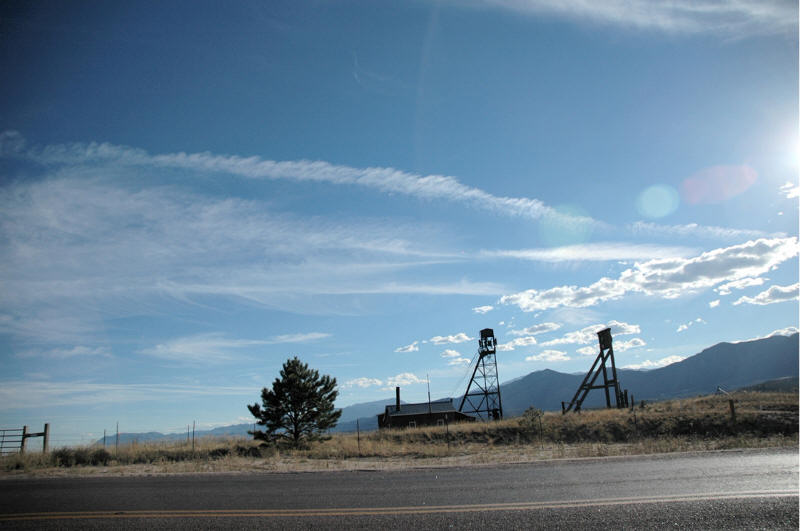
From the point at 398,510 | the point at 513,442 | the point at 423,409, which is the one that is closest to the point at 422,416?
the point at 423,409

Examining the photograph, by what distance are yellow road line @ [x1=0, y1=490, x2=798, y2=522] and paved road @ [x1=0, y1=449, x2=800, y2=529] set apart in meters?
0.02

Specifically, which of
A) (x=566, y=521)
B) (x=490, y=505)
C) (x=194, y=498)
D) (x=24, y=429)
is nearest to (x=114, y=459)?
(x=24, y=429)

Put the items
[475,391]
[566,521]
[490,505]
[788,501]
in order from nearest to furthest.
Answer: [566,521] → [788,501] → [490,505] → [475,391]

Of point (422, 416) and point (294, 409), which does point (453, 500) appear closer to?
point (294, 409)

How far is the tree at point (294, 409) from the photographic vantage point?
29.5m

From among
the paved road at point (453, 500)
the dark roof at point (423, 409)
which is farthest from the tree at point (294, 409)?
the dark roof at point (423, 409)

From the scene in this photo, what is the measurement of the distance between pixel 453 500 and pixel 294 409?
75.7 feet

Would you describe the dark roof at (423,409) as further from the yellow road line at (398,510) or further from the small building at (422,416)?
the yellow road line at (398,510)

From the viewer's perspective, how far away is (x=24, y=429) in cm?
2741

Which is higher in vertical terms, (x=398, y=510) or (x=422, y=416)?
(x=398, y=510)

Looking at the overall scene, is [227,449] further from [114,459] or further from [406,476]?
[406,476]

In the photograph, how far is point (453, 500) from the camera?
873cm

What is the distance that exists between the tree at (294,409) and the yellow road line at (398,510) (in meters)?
21.6

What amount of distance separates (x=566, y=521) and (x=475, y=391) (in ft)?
164
